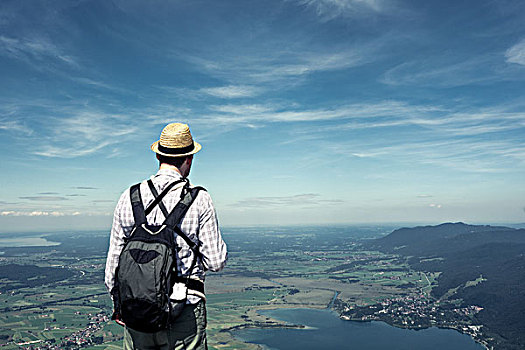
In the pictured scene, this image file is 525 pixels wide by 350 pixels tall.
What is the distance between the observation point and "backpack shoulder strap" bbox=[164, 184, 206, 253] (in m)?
2.41

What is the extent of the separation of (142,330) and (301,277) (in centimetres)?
11279

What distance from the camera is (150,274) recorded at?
2275 mm

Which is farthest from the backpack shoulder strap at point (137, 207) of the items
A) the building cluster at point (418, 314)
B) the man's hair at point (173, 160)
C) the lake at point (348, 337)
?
the building cluster at point (418, 314)

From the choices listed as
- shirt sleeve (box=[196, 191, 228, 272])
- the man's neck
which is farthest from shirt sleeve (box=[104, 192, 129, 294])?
shirt sleeve (box=[196, 191, 228, 272])

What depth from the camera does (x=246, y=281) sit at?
344 feet

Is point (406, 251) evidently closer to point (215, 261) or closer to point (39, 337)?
point (39, 337)

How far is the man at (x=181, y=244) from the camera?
8.03 feet

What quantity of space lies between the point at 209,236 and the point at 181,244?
194 millimetres

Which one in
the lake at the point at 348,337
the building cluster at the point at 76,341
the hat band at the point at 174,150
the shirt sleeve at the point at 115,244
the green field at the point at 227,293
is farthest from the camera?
the green field at the point at 227,293

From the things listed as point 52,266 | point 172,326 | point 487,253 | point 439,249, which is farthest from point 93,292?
point 439,249

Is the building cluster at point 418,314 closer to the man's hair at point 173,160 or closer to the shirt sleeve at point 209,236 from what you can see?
the shirt sleeve at point 209,236

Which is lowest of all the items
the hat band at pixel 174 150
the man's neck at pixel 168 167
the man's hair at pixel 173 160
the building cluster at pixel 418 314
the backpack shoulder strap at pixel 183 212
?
the building cluster at pixel 418 314

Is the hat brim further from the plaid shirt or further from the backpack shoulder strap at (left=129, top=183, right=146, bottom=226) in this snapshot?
the backpack shoulder strap at (left=129, top=183, right=146, bottom=226)

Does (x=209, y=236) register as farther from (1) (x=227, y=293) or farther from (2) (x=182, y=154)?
(1) (x=227, y=293)
